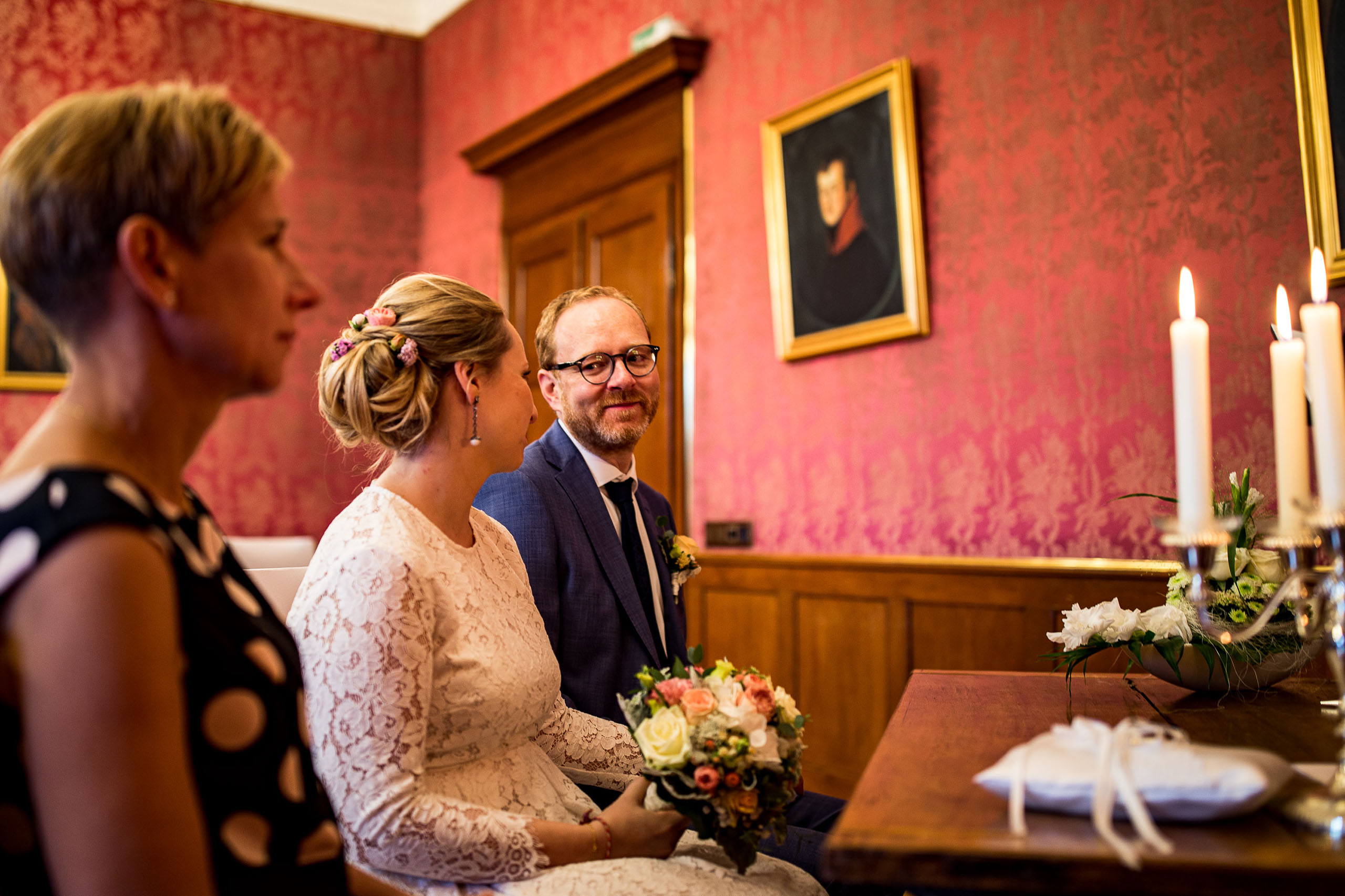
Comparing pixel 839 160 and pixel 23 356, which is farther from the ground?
pixel 839 160

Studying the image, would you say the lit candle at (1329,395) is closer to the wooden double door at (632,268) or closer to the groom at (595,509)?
the groom at (595,509)

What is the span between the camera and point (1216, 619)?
1863 millimetres

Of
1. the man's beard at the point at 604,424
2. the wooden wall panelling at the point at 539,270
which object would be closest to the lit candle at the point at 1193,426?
the man's beard at the point at 604,424

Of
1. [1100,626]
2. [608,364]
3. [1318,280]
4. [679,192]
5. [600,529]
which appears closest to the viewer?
[1318,280]

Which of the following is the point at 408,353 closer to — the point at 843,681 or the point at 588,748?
the point at 588,748

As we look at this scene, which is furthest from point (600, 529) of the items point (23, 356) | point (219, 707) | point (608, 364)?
point (23, 356)

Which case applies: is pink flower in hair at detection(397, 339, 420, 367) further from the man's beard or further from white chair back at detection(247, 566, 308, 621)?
the man's beard

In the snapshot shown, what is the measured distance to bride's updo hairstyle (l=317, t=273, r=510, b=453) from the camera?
1887mm

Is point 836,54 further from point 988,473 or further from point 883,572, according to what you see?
point 883,572

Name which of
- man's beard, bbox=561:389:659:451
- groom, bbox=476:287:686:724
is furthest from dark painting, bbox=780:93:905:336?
man's beard, bbox=561:389:659:451

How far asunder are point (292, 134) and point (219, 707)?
7.04 m

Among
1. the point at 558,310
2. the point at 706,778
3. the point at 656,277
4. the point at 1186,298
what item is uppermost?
the point at 656,277

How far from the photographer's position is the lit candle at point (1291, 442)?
1209mm

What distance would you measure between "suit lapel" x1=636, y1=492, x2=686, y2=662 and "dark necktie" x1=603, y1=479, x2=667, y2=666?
0.16 feet
